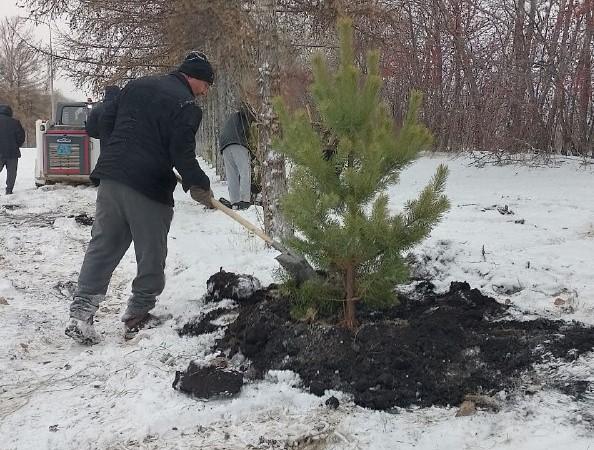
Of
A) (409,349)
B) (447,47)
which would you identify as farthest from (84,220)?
(447,47)

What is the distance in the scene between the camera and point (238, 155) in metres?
8.48

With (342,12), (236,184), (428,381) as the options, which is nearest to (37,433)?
(428,381)

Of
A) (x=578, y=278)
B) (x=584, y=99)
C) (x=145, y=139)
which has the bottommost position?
(x=578, y=278)

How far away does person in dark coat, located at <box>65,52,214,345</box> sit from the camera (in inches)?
141

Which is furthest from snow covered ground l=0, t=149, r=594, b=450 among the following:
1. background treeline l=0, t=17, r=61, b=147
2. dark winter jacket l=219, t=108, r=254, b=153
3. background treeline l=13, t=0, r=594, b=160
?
background treeline l=0, t=17, r=61, b=147

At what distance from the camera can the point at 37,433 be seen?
2475mm

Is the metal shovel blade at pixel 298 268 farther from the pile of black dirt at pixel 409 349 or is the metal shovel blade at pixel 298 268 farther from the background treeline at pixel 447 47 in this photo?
the background treeline at pixel 447 47

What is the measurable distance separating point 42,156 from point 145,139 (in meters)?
9.06

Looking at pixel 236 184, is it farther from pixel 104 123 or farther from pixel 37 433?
pixel 37 433

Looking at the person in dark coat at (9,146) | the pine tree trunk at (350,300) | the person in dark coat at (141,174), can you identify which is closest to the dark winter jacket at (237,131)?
the person in dark coat at (141,174)

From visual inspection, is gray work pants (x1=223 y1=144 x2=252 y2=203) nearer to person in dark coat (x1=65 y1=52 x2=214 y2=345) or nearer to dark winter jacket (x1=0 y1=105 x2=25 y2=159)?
person in dark coat (x1=65 y1=52 x2=214 y2=345)

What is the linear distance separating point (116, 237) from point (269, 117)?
2114mm

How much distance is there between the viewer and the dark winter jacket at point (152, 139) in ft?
11.7

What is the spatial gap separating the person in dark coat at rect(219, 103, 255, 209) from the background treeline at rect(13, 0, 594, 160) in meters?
0.50
